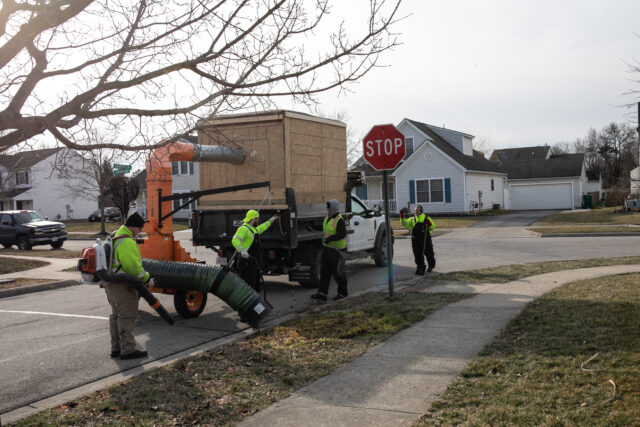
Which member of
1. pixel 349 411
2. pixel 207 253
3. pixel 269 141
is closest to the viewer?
pixel 349 411

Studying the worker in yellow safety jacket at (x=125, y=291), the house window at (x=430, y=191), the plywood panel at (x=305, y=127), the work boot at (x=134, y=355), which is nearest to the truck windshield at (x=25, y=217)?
the plywood panel at (x=305, y=127)

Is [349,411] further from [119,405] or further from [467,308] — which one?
[467,308]

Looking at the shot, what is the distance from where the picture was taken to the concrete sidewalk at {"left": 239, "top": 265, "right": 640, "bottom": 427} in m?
4.64

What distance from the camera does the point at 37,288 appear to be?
45.2ft

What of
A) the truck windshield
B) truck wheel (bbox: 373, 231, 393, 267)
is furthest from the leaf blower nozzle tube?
the truck windshield

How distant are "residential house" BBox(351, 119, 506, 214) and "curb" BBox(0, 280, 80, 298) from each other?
26246 mm

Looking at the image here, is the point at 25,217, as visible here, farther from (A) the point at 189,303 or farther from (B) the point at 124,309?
(B) the point at 124,309

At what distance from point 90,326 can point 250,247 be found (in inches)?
111

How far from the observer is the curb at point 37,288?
13.1 m

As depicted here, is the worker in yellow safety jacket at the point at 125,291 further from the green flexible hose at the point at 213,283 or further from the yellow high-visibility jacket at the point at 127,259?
the green flexible hose at the point at 213,283

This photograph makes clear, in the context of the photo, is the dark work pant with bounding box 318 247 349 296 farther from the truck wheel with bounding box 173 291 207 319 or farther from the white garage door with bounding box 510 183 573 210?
the white garage door with bounding box 510 183 573 210

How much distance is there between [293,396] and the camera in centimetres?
518

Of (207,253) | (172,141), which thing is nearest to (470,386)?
(172,141)

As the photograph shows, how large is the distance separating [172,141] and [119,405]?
2.39 m
